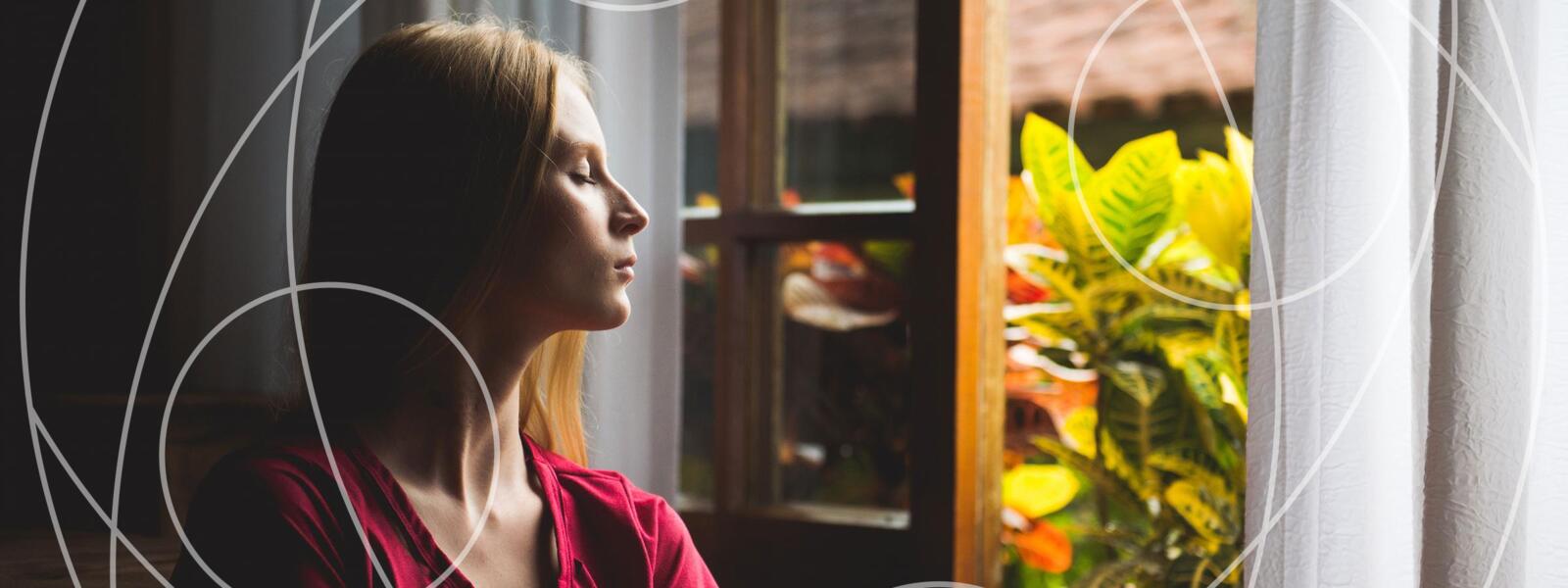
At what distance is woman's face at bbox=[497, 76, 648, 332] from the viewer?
0.88m

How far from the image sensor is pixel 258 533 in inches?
29.8

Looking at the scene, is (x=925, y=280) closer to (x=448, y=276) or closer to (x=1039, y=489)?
(x=1039, y=489)

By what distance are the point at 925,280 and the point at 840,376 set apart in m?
0.36

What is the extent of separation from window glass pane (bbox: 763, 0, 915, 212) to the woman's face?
933mm

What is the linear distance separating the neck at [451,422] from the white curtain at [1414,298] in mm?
798

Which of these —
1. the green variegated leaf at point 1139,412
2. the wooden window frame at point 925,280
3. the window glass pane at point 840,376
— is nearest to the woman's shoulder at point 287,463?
the wooden window frame at point 925,280

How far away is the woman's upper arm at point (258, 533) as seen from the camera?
75cm

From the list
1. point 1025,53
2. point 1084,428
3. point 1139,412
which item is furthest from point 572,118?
point 1025,53

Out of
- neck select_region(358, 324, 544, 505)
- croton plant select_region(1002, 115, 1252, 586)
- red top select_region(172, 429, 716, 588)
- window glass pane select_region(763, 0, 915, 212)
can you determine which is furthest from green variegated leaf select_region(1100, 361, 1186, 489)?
neck select_region(358, 324, 544, 505)

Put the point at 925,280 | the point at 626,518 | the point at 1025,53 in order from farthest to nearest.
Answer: the point at 1025,53 < the point at 925,280 < the point at 626,518

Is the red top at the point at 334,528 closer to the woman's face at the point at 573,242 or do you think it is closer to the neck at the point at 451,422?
the neck at the point at 451,422

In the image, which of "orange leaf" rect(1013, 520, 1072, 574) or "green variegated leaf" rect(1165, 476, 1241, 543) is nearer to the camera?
"green variegated leaf" rect(1165, 476, 1241, 543)

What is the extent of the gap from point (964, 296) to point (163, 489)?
96 centimetres
